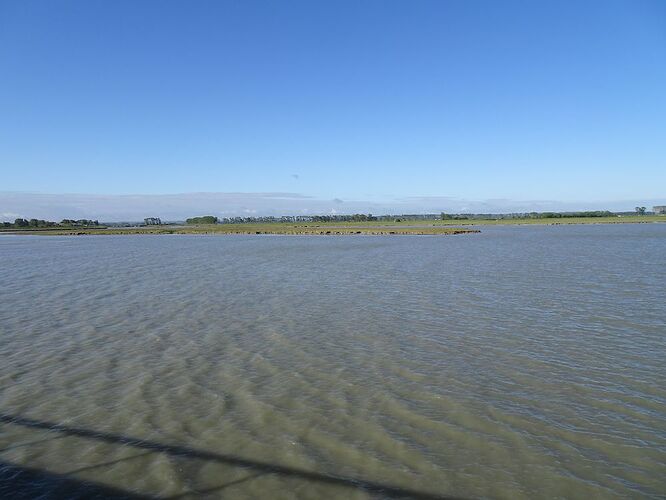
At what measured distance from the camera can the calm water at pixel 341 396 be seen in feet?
18.0

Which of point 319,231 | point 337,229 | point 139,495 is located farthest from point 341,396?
point 337,229

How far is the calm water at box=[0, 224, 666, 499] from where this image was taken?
5500mm

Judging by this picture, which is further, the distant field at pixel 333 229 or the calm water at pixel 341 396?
the distant field at pixel 333 229

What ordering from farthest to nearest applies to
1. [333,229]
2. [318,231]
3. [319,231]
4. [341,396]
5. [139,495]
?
1. [333,229]
2. [318,231]
3. [319,231]
4. [341,396]
5. [139,495]

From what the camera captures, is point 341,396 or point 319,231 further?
point 319,231

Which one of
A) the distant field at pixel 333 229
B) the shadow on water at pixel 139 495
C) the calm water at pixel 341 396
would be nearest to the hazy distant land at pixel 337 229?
the distant field at pixel 333 229

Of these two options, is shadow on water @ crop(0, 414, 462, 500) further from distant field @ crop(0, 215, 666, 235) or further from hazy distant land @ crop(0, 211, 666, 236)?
distant field @ crop(0, 215, 666, 235)

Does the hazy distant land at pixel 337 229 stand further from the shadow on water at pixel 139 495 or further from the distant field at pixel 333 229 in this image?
the shadow on water at pixel 139 495

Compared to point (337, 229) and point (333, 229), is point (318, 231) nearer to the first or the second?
point (337, 229)

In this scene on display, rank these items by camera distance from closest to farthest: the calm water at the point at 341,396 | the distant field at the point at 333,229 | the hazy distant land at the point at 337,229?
the calm water at the point at 341,396 → the hazy distant land at the point at 337,229 → the distant field at the point at 333,229

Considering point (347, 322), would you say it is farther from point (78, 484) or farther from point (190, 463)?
point (78, 484)

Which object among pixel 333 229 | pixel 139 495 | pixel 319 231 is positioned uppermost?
pixel 333 229

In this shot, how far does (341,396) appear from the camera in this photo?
25.9 feet

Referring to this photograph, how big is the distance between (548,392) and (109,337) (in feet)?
35.3
